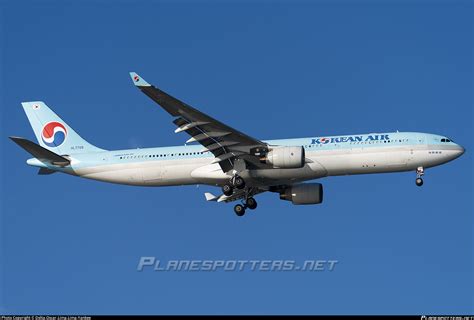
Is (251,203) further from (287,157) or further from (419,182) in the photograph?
(419,182)

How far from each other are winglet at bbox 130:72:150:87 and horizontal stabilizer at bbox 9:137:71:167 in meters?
9.85

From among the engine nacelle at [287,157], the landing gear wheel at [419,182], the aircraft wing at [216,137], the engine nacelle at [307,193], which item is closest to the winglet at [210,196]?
the aircraft wing at [216,137]

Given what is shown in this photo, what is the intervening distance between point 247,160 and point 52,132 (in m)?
14.6

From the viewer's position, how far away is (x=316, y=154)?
Answer: 49.8m

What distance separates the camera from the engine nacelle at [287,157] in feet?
Result: 158

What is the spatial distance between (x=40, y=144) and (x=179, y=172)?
36.0 feet

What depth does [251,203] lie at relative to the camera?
5325 cm

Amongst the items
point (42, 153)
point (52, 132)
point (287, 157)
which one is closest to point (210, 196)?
point (287, 157)

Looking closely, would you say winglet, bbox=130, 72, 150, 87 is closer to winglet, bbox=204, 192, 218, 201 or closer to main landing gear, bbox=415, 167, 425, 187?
winglet, bbox=204, 192, 218, 201

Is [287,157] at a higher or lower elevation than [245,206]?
higher

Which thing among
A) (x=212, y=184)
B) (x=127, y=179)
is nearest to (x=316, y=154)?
(x=212, y=184)

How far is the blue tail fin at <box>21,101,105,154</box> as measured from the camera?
56.5 meters

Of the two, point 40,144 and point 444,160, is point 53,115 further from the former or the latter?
point 444,160

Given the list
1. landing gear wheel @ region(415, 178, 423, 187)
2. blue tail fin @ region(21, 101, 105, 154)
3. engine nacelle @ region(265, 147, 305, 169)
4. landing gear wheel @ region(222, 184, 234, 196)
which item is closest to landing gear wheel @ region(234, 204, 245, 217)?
landing gear wheel @ region(222, 184, 234, 196)
